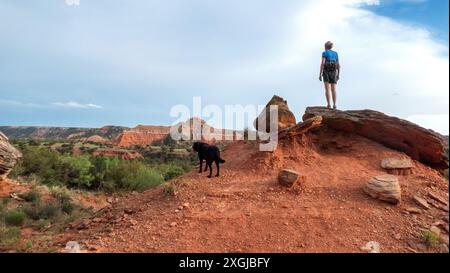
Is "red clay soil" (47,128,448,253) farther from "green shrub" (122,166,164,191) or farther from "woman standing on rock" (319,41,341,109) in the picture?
"green shrub" (122,166,164,191)

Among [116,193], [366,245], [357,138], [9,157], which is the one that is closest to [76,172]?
[116,193]

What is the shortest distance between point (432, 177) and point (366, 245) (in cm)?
407

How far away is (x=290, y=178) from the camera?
289 inches

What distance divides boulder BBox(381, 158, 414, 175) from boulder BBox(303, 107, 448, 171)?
110 centimetres

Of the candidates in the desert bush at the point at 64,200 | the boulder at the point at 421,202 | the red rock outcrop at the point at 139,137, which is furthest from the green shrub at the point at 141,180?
the red rock outcrop at the point at 139,137

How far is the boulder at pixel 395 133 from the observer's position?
9.27 meters

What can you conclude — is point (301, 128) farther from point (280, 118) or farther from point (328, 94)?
point (328, 94)

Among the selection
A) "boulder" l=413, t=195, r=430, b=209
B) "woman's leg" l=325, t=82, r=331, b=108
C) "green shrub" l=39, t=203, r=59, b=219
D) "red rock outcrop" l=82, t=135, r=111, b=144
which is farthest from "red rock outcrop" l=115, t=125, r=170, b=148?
"boulder" l=413, t=195, r=430, b=209

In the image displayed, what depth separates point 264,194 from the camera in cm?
724

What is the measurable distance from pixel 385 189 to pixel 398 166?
2094 millimetres

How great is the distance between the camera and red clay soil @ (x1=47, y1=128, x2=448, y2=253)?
5707 mm

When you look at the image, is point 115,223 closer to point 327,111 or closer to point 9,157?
point 327,111

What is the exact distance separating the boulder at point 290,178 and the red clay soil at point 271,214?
0.18m
